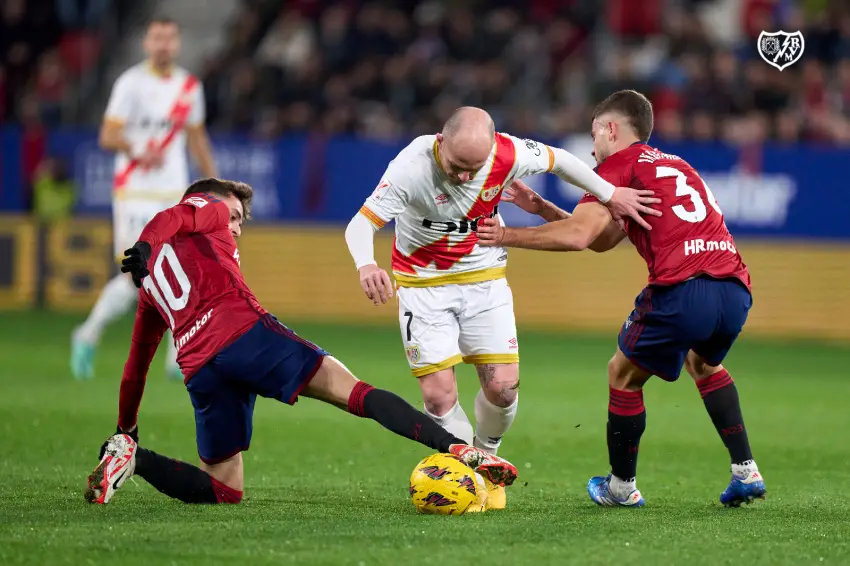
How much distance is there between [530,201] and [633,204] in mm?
729

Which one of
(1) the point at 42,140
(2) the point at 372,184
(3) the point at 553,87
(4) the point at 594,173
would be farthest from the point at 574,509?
(1) the point at 42,140

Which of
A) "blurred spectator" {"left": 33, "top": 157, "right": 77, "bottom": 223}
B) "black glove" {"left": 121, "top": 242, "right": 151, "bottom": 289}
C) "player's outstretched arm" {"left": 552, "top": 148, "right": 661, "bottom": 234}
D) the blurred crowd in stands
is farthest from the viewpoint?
"blurred spectator" {"left": 33, "top": 157, "right": 77, "bottom": 223}

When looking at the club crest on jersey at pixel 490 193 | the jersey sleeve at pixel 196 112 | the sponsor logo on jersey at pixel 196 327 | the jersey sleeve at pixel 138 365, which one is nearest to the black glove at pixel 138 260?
the sponsor logo on jersey at pixel 196 327

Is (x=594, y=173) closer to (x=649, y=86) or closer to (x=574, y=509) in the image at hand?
(x=574, y=509)

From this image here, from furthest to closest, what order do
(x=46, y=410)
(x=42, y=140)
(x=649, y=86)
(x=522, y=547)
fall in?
1. (x=42, y=140)
2. (x=649, y=86)
3. (x=46, y=410)
4. (x=522, y=547)

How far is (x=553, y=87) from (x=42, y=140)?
23.6 ft

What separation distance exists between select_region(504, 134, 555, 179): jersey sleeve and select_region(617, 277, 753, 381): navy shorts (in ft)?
2.87

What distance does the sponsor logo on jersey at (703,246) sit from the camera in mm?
6402

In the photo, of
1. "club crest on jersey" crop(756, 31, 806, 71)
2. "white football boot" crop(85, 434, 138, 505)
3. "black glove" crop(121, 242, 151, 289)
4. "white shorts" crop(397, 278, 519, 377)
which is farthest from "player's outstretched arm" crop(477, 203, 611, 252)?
"club crest on jersey" crop(756, 31, 806, 71)

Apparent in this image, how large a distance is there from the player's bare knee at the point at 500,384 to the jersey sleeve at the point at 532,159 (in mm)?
1013

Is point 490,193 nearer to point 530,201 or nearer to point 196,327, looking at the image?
point 530,201

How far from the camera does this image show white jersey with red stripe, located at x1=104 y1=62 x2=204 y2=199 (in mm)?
11602

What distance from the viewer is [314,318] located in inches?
709

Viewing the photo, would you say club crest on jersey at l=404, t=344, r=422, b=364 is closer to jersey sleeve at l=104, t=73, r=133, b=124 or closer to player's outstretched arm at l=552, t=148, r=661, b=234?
player's outstretched arm at l=552, t=148, r=661, b=234
